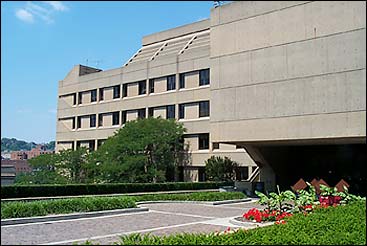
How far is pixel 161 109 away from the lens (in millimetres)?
43844

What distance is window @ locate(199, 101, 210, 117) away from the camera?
1565 inches

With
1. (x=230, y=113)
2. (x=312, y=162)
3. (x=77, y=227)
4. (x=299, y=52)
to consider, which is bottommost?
(x=77, y=227)

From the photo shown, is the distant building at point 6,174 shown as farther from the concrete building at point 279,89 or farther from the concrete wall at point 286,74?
the concrete wall at point 286,74

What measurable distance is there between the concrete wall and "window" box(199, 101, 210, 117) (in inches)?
485

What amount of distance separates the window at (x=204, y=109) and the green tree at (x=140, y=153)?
224 cm

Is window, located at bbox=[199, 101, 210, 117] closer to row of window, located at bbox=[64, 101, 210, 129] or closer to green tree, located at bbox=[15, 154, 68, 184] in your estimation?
row of window, located at bbox=[64, 101, 210, 129]

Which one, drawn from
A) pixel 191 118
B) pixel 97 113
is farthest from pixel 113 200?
pixel 97 113

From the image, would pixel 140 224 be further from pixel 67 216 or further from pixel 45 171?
pixel 45 171

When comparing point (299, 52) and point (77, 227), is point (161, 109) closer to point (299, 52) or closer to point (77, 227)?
point (299, 52)

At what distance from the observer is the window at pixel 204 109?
39.8 metres

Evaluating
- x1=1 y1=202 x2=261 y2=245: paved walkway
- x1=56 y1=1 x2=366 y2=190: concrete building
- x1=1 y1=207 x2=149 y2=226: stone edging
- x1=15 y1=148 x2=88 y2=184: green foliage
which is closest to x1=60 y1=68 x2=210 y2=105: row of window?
x1=56 y1=1 x2=366 y2=190: concrete building

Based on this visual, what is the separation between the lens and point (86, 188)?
2667cm

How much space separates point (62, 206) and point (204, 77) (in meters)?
26.7

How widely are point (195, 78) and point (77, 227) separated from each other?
96.4 ft
